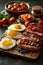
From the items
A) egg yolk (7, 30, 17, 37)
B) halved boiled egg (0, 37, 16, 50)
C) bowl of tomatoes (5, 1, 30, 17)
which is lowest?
halved boiled egg (0, 37, 16, 50)

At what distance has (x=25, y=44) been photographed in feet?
5.87

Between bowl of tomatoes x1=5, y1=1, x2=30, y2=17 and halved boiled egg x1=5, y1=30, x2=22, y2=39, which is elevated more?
bowl of tomatoes x1=5, y1=1, x2=30, y2=17

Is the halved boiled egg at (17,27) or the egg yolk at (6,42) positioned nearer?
the egg yolk at (6,42)

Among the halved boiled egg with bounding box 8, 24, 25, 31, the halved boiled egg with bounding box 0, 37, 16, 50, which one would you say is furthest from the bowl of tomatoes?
the halved boiled egg with bounding box 0, 37, 16, 50

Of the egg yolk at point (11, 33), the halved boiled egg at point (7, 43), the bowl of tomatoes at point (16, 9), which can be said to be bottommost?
the halved boiled egg at point (7, 43)

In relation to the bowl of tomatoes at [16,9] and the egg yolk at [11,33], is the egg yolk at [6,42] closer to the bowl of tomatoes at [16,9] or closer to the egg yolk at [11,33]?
the egg yolk at [11,33]

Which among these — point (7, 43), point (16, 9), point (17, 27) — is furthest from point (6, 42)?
point (16, 9)

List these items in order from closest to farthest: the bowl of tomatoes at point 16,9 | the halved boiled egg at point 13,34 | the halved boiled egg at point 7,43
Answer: the halved boiled egg at point 7,43
the halved boiled egg at point 13,34
the bowl of tomatoes at point 16,9

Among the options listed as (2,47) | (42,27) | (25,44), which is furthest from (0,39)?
(42,27)

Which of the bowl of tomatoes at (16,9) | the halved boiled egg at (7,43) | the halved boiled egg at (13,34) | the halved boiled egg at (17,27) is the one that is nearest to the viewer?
the halved boiled egg at (7,43)

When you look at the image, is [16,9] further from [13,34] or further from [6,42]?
[6,42]

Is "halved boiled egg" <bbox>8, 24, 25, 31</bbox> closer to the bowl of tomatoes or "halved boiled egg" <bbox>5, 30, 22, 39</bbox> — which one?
"halved boiled egg" <bbox>5, 30, 22, 39</bbox>

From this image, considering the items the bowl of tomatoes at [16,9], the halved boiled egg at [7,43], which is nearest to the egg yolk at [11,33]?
the halved boiled egg at [7,43]

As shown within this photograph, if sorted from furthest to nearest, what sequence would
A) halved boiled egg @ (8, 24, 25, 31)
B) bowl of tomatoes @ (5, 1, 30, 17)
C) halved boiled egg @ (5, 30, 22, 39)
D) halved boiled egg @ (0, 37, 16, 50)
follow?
bowl of tomatoes @ (5, 1, 30, 17)
halved boiled egg @ (8, 24, 25, 31)
halved boiled egg @ (5, 30, 22, 39)
halved boiled egg @ (0, 37, 16, 50)
